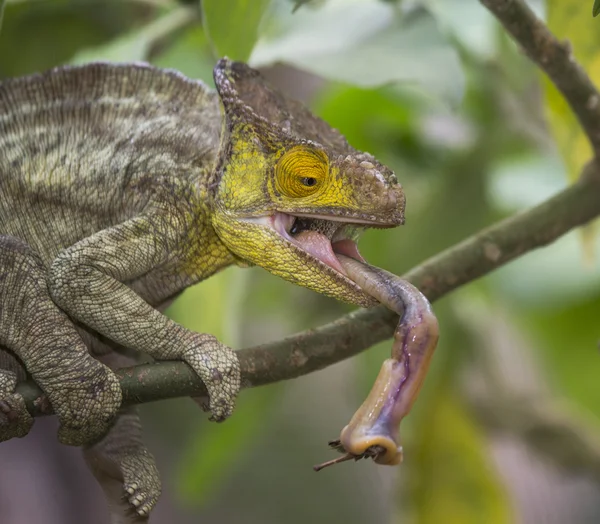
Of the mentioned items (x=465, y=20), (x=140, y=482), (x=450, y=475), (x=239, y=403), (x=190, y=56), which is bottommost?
(x=450, y=475)

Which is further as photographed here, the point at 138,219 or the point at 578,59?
the point at 578,59

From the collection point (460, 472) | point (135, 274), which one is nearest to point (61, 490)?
point (135, 274)

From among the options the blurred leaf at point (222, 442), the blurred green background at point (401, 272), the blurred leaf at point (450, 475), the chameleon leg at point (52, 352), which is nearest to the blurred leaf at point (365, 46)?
the blurred green background at point (401, 272)

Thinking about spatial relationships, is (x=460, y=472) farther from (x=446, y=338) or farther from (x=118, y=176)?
(x=118, y=176)

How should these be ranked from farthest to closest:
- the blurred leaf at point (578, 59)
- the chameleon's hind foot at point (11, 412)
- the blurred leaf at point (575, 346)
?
the blurred leaf at point (575, 346), the blurred leaf at point (578, 59), the chameleon's hind foot at point (11, 412)

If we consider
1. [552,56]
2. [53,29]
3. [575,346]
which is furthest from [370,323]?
[575,346]

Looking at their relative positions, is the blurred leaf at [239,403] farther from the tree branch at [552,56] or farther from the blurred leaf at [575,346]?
the blurred leaf at [575,346]

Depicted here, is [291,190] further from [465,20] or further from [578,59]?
[465,20]
